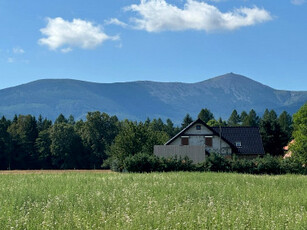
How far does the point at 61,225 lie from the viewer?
27.7 feet

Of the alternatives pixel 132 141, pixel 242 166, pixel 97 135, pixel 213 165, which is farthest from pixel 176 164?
pixel 97 135

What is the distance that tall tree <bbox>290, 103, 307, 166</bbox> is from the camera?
52125mm

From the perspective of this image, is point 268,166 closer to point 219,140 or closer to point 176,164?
point 176,164

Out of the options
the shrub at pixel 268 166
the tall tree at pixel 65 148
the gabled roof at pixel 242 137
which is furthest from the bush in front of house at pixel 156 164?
the tall tree at pixel 65 148

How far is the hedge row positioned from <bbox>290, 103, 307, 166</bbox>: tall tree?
15037 mm

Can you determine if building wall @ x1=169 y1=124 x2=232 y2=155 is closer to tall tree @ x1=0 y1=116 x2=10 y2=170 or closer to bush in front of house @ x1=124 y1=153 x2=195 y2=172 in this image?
bush in front of house @ x1=124 y1=153 x2=195 y2=172

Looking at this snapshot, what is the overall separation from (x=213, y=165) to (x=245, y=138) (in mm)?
28177

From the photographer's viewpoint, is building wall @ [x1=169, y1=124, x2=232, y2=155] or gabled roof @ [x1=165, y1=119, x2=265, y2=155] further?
gabled roof @ [x1=165, y1=119, x2=265, y2=155]

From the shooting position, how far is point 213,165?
3703 cm

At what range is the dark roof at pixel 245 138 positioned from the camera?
62062 mm

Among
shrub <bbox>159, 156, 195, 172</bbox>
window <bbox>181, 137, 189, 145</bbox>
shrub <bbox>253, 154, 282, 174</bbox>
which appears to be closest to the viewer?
shrub <bbox>159, 156, 195, 172</bbox>

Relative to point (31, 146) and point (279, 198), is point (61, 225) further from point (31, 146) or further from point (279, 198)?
point (31, 146)

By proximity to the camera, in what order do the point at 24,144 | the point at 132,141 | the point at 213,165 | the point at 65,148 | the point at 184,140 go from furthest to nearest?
the point at 65,148 < the point at 24,144 < the point at 132,141 < the point at 184,140 < the point at 213,165

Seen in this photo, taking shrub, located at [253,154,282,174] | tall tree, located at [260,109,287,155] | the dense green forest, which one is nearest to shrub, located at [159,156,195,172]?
shrub, located at [253,154,282,174]
